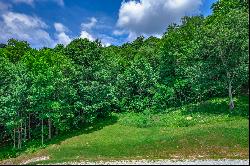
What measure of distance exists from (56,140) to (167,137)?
70.8 ft

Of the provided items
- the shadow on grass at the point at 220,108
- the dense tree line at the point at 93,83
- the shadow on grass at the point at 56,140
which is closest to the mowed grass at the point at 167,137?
the shadow on grass at the point at 220,108

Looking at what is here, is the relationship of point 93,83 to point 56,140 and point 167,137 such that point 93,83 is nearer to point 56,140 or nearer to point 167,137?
→ point 56,140

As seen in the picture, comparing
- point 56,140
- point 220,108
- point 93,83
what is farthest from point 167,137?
point 56,140

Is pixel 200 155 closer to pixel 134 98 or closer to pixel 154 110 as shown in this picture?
pixel 154 110

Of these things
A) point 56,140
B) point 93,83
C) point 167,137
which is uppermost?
point 93,83

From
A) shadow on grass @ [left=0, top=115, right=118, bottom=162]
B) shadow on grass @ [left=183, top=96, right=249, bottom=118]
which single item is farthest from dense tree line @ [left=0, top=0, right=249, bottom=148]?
shadow on grass @ [left=183, top=96, right=249, bottom=118]

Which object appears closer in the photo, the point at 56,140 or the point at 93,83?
the point at 56,140

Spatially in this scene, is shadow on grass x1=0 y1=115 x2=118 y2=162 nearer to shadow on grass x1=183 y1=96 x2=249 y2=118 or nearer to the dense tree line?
the dense tree line

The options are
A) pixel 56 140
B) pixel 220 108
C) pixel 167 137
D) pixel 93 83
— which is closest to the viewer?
pixel 167 137

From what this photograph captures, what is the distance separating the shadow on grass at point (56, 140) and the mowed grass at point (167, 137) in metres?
0.24

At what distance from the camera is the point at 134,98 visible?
8375 cm

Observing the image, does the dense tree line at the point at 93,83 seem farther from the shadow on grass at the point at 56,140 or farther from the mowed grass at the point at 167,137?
the mowed grass at the point at 167,137

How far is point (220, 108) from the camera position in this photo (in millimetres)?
67375

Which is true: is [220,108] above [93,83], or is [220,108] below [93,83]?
below
